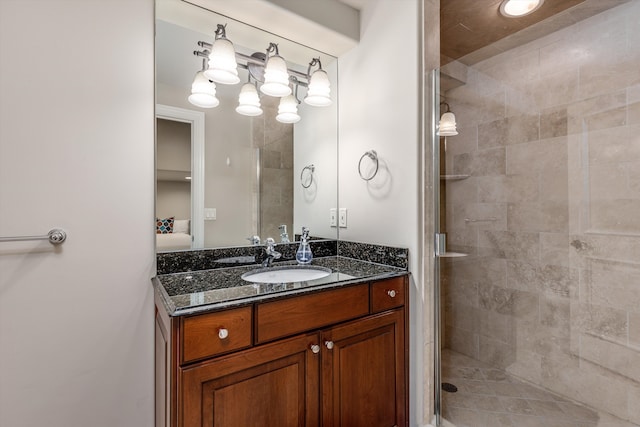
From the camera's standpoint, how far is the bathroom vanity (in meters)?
0.90

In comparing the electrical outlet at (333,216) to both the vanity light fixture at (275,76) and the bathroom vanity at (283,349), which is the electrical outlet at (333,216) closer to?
the bathroom vanity at (283,349)

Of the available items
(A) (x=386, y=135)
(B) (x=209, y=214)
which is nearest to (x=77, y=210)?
(B) (x=209, y=214)

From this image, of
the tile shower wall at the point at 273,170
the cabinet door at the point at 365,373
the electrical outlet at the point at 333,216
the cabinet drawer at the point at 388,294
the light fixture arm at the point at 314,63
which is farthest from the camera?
the electrical outlet at the point at 333,216

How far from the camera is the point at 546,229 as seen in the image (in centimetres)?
180

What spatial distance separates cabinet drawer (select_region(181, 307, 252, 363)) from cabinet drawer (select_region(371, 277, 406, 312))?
0.59 meters

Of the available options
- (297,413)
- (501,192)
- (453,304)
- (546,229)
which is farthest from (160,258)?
(546,229)

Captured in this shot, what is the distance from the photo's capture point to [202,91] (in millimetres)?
1480

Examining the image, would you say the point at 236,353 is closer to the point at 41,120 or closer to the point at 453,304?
the point at 41,120

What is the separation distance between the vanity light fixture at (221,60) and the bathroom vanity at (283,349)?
0.94 m

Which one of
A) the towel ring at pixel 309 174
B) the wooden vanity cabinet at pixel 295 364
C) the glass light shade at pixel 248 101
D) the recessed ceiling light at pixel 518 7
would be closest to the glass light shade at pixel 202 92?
the glass light shade at pixel 248 101

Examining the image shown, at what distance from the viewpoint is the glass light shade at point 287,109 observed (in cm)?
178

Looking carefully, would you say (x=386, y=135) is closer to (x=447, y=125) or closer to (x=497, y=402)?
(x=447, y=125)

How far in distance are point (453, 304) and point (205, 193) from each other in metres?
1.62

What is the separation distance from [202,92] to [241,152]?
1.13 feet
